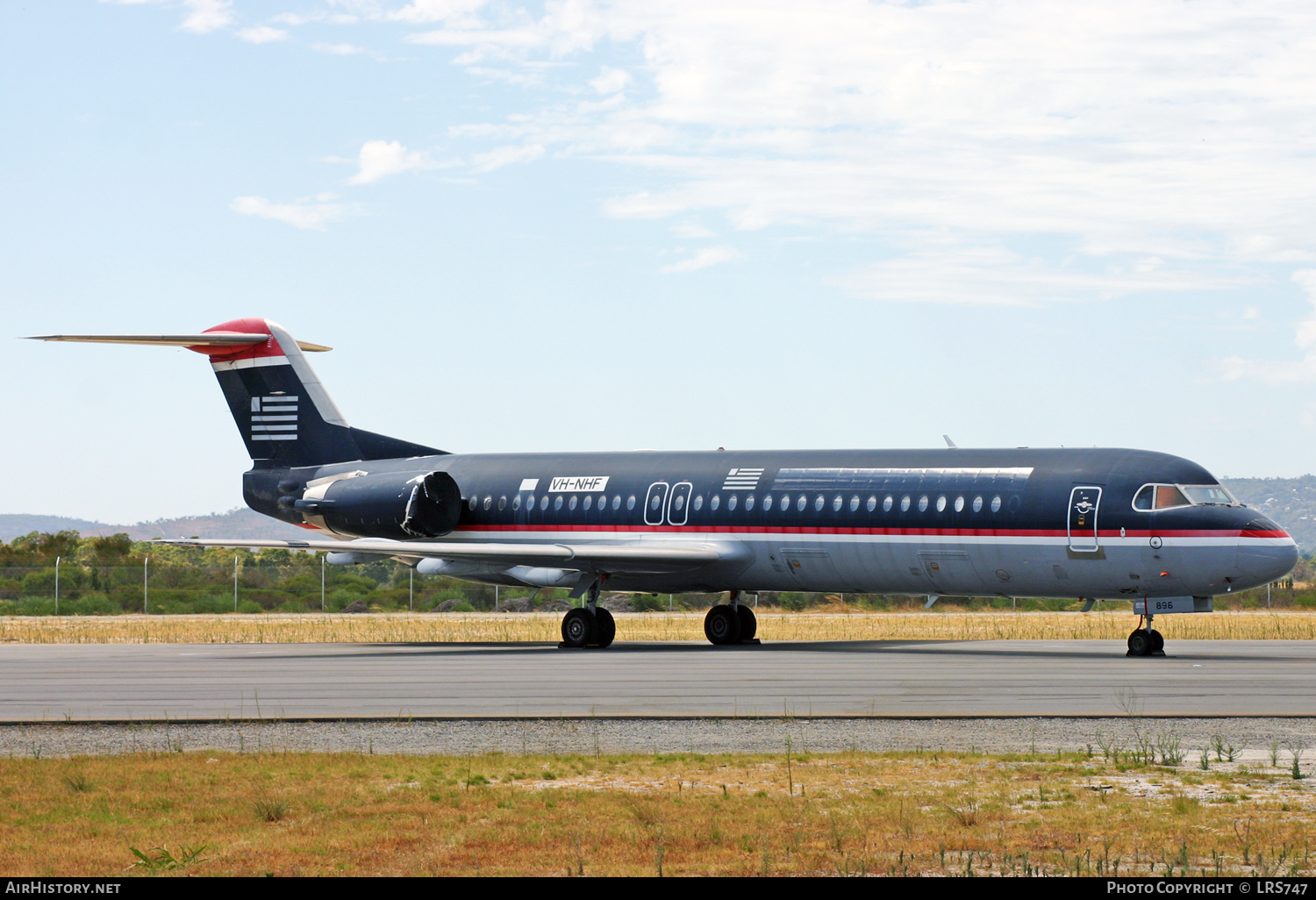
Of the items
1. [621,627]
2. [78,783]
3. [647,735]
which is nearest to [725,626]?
[621,627]

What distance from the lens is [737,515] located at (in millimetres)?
34594

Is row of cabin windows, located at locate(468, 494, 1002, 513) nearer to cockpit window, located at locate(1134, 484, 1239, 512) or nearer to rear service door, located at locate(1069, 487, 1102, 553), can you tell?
rear service door, located at locate(1069, 487, 1102, 553)

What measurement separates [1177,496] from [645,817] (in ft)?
69.1

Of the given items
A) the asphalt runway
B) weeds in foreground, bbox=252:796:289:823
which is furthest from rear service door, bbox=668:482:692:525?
weeds in foreground, bbox=252:796:289:823

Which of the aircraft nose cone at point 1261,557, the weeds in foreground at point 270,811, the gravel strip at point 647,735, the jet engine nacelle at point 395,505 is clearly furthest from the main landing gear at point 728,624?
the weeds in foreground at point 270,811

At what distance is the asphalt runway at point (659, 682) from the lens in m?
18.2

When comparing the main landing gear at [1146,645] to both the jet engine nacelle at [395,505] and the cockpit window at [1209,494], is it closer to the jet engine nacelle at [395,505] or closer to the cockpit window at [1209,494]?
the cockpit window at [1209,494]

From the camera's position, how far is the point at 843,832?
10.2 m

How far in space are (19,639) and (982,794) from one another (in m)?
33.9

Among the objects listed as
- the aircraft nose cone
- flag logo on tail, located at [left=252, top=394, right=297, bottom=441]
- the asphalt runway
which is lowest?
the asphalt runway

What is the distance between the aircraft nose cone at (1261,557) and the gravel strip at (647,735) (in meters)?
12.1

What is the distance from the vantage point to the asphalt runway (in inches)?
715

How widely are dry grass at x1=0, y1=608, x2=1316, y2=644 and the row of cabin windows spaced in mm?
3802

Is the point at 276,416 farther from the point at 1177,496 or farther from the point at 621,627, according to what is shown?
the point at 1177,496
